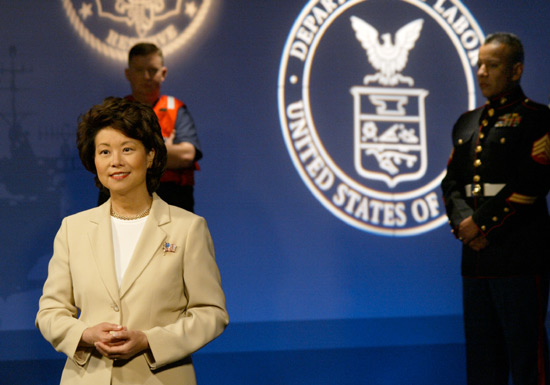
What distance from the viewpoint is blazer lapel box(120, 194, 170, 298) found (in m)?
1.70

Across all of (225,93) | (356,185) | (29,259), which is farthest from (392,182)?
(29,259)

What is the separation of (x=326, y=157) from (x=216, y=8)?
1104 millimetres

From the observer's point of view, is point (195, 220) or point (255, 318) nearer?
point (195, 220)

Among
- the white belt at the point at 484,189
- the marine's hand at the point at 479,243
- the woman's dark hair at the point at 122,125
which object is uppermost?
the woman's dark hair at the point at 122,125

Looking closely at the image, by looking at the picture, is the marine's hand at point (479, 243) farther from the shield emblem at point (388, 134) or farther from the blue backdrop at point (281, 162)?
the shield emblem at point (388, 134)

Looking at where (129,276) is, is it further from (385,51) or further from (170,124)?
(385,51)

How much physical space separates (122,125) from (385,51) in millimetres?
2903

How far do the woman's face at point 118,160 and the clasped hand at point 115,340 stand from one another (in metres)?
0.35

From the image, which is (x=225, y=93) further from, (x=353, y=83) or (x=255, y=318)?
(x=255, y=318)

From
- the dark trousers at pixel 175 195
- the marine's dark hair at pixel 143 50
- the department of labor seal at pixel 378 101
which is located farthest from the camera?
the department of labor seal at pixel 378 101

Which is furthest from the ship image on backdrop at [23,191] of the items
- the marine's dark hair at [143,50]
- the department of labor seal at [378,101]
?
the department of labor seal at [378,101]

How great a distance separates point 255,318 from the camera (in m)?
4.16

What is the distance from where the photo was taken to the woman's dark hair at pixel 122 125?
1751 millimetres

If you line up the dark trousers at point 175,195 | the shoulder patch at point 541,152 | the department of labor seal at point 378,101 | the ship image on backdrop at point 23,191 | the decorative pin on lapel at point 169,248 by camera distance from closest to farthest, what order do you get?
the decorative pin on lapel at point 169,248, the shoulder patch at point 541,152, the dark trousers at point 175,195, the ship image on backdrop at point 23,191, the department of labor seal at point 378,101
